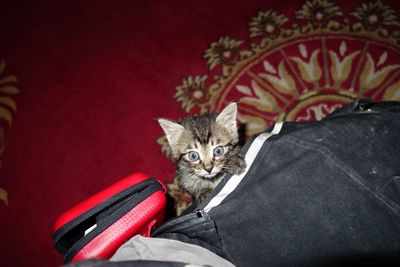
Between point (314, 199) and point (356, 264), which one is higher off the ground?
point (314, 199)

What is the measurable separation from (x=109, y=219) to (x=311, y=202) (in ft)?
2.24

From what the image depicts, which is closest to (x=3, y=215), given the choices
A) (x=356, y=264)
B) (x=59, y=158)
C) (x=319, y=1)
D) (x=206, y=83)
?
(x=59, y=158)

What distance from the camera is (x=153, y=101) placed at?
1.99m

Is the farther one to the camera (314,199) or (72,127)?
(72,127)

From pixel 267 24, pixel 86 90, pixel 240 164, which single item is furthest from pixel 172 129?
pixel 267 24

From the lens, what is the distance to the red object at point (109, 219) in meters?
0.93

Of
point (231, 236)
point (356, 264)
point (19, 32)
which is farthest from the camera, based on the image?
point (19, 32)

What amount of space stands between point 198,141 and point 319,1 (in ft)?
4.96

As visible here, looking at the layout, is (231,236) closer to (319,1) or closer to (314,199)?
(314,199)

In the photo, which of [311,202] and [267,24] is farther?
[267,24]

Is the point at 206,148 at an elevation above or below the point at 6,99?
below

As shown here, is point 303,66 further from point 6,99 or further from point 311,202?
point 6,99

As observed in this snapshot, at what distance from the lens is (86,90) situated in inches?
82.7

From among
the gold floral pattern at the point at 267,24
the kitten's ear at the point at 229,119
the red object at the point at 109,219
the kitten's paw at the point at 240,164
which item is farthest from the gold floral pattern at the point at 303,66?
the red object at the point at 109,219
